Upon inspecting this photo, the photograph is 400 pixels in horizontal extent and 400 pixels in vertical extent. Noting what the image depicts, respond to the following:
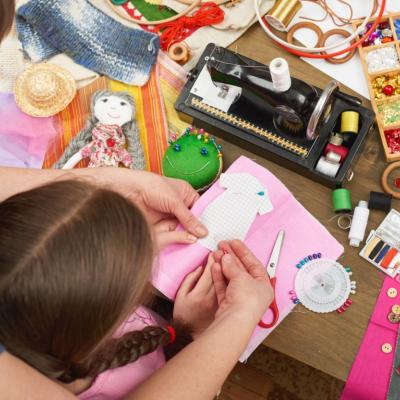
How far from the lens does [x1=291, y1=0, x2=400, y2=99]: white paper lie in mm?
1215

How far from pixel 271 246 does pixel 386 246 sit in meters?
0.23

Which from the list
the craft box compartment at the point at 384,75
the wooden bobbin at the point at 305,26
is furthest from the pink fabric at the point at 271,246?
the wooden bobbin at the point at 305,26

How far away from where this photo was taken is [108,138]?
1.23 meters

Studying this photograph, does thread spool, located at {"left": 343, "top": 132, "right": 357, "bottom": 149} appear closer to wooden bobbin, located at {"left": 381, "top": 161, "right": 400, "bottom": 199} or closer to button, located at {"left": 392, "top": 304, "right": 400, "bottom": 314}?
wooden bobbin, located at {"left": 381, "top": 161, "right": 400, "bottom": 199}

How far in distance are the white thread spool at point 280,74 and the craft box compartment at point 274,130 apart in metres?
0.06

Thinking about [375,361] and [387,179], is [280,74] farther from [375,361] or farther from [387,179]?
[375,361]

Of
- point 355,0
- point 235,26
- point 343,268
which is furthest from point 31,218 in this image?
point 355,0

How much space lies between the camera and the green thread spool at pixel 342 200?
43.4 inches

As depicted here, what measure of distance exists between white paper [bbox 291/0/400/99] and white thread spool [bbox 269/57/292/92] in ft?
0.76

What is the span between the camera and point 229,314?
98cm

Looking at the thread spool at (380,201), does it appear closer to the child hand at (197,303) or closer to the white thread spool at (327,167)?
the white thread spool at (327,167)

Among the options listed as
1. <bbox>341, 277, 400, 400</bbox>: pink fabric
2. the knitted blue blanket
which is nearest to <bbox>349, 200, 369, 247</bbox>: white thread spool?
<bbox>341, 277, 400, 400</bbox>: pink fabric

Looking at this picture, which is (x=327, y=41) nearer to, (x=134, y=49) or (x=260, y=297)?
(x=134, y=49)

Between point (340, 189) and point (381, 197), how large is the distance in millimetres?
83
